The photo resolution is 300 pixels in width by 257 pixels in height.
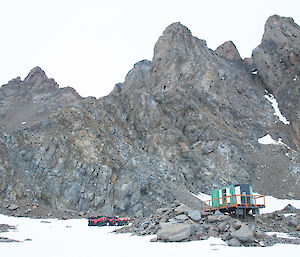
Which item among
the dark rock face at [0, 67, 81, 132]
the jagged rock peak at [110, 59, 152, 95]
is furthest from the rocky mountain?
the jagged rock peak at [110, 59, 152, 95]

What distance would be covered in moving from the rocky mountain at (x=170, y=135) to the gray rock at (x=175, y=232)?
20.8 meters

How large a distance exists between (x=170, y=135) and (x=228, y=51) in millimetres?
47798

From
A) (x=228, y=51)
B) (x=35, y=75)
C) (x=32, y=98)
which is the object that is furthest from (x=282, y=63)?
(x=35, y=75)

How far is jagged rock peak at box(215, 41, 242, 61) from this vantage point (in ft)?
276

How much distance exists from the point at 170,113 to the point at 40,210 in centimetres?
3200

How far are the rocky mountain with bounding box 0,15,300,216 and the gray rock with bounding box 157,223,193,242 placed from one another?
20805 mm

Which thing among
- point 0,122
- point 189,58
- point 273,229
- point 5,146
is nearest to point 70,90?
point 0,122

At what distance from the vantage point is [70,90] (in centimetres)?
9569

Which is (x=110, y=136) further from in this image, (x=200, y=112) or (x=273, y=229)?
(x=273, y=229)

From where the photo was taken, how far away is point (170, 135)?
2010 inches

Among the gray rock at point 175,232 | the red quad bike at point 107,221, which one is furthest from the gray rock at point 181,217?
the red quad bike at point 107,221

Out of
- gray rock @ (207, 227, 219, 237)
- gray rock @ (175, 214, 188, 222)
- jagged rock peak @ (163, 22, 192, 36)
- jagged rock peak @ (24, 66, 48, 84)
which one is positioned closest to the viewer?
gray rock @ (207, 227, 219, 237)

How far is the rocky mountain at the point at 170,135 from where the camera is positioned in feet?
122

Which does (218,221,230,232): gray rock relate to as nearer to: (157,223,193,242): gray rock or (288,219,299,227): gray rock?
(157,223,193,242): gray rock
